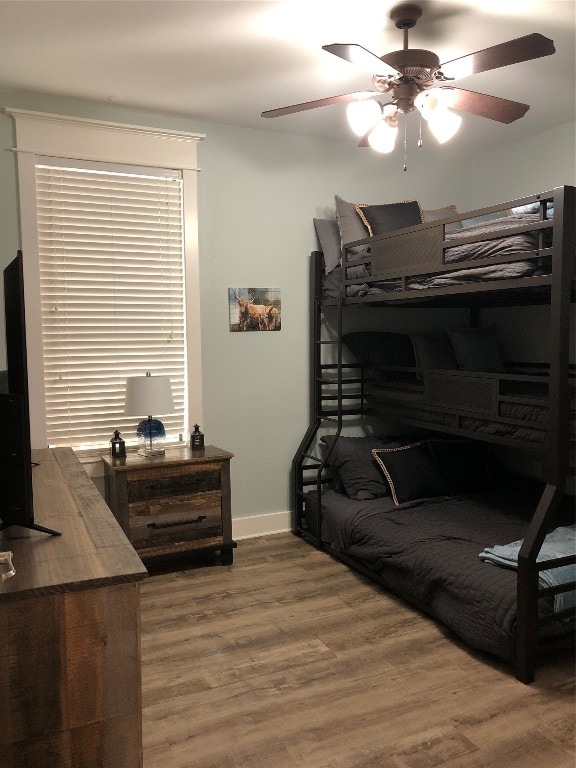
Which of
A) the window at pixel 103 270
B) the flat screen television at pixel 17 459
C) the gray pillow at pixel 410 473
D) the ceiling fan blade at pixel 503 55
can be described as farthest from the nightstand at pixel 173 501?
the ceiling fan blade at pixel 503 55

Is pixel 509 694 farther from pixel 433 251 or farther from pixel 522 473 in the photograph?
pixel 522 473

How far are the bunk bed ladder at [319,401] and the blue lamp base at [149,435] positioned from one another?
956mm

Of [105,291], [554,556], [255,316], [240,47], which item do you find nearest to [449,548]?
[554,556]

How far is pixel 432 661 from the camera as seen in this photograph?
2.46 meters

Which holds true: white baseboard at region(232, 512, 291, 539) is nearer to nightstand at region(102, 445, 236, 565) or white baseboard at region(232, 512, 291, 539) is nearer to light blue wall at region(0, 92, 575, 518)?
light blue wall at region(0, 92, 575, 518)

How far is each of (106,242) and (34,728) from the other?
2.73 metres

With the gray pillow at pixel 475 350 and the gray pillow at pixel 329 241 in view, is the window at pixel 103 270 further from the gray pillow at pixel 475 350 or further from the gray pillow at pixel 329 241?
the gray pillow at pixel 475 350

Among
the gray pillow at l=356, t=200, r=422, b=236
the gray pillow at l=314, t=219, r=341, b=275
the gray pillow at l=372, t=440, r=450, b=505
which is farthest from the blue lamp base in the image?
the gray pillow at l=356, t=200, r=422, b=236

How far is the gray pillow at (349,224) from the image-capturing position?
12.2 feet

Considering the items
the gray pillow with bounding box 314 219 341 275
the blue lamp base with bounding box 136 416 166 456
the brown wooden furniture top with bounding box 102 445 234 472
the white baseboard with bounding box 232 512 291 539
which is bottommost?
the white baseboard with bounding box 232 512 291 539

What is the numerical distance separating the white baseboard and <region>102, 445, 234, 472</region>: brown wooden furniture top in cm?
62

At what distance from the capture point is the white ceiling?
2.34 meters

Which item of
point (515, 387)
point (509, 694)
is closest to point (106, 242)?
point (515, 387)

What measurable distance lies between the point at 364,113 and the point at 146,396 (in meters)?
1.78
